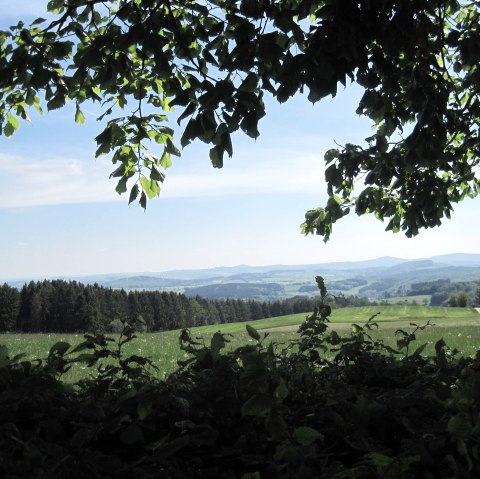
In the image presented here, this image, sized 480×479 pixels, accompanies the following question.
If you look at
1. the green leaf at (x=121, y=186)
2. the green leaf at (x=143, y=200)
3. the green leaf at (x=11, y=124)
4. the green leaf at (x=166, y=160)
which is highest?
the green leaf at (x=11, y=124)

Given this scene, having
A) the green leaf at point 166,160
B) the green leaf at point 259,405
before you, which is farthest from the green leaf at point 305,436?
the green leaf at point 166,160

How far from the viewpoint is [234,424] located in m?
2.08

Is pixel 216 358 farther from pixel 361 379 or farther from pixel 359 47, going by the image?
pixel 359 47

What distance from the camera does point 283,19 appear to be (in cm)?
389

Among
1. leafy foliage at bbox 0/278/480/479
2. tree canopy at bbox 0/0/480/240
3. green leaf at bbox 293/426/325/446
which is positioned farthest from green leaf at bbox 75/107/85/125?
green leaf at bbox 293/426/325/446

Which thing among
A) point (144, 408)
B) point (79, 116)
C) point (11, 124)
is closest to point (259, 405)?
point (144, 408)

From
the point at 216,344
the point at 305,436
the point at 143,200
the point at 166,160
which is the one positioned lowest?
the point at 305,436

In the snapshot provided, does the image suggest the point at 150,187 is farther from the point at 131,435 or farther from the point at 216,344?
the point at 131,435

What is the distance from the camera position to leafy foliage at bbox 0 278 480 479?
1.51 meters

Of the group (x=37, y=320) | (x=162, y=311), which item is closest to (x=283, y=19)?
(x=37, y=320)

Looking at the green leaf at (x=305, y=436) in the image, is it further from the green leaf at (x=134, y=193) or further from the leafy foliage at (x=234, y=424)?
the green leaf at (x=134, y=193)

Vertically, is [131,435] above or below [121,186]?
below

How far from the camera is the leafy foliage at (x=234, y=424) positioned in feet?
4.95

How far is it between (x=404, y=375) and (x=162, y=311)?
86.9 metres
